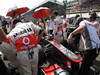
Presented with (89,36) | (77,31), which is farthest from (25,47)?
(89,36)

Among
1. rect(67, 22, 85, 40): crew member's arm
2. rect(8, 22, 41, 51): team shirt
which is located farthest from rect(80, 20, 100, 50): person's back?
rect(8, 22, 41, 51): team shirt

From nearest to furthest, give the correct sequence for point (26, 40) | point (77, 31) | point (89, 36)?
point (26, 40), point (77, 31), point (89, 36)

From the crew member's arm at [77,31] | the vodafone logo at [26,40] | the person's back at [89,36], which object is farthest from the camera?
the person's back at [89,36]

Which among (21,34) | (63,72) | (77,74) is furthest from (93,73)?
(21,34)

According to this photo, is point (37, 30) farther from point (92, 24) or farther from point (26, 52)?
point (92, 24)

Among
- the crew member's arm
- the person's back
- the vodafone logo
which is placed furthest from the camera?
the person's back

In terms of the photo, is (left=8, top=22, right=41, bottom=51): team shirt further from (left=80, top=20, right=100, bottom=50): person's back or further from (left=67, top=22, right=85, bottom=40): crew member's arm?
(left=80, top=20, right=100, bottom=50): person's back

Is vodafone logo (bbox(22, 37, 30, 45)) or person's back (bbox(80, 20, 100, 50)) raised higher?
vodafone logo (bbox(22, 37, 30, 45))

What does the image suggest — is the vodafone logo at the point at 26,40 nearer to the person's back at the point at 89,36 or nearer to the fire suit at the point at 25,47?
the fire suit at the point at 25,47

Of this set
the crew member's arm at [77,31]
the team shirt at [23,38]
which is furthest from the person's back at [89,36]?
the team shirt at [23,38]

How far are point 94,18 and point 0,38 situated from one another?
239cm

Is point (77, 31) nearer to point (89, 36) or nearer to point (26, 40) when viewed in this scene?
point (89, 36)

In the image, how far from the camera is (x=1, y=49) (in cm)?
422

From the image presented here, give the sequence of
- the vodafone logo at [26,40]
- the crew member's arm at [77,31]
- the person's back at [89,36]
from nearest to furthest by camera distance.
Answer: the vodafone logo at [26,40]
the crew member's arm at [77,31]
the person's back at [89,36]
